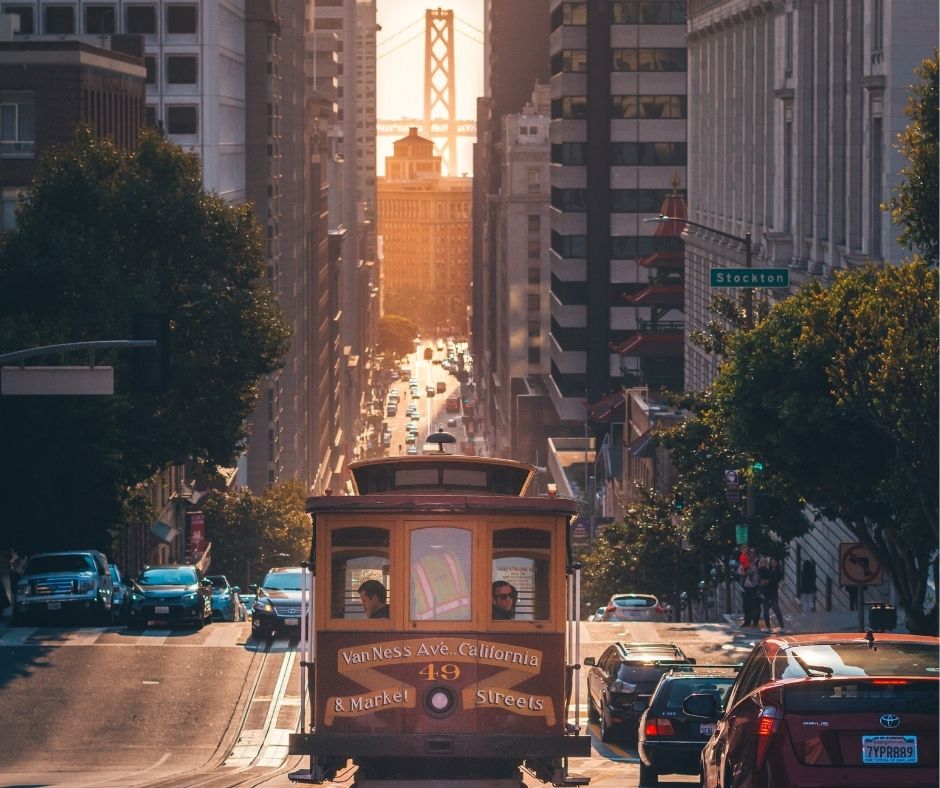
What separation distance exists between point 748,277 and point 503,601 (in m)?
21.3

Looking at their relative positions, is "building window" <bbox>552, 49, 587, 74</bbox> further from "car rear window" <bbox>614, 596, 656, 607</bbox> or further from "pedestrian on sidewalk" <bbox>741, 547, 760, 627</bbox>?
"pedestrian on sidewalk" <bbox>741, 547, 760, 627</bbox>

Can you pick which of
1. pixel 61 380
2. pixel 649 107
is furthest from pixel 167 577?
pixel 649 107

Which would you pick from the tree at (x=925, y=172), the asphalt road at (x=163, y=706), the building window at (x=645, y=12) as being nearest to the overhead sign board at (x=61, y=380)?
the asphalt road at (x=163, y=706)

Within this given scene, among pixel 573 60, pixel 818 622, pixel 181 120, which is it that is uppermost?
pixel 573 60

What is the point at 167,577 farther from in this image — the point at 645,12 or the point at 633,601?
the point at 645,12

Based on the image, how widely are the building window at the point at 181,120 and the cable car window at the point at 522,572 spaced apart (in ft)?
295

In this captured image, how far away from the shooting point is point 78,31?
106m

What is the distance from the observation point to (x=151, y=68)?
354 feet

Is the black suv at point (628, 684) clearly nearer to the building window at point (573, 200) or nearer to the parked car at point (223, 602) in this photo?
the parked car at point (223, 602)

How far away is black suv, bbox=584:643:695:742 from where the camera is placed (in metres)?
28.0

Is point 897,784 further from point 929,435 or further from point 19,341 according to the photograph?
point 19,341

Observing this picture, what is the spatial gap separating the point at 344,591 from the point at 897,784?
8016 millimetres

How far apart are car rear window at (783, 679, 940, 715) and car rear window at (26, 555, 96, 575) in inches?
1198

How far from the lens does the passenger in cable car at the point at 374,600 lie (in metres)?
20.0
